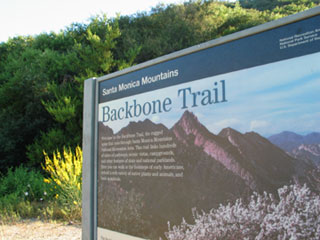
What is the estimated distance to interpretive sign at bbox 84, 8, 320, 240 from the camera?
6.68 ft

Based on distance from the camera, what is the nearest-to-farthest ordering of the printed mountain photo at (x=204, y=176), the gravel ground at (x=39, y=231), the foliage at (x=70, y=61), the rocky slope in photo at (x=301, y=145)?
the rocky slope in photo at (x=301, y=145) → the printed mountain photo at (x=204, y=176) → the gravel ground at (x=39, y=231) → the foliage at (x=70, y=61)

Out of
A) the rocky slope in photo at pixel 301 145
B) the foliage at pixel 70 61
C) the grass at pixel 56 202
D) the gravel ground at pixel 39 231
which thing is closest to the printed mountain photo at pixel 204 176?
the rocky slope in photo at pixel 301 145

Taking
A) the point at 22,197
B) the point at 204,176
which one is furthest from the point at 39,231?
the point at 204,176

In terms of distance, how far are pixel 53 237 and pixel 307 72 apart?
5.06 metres

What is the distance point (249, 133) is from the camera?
88.0 inches

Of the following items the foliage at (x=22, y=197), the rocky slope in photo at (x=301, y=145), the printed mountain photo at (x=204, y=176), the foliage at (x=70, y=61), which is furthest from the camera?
the foliage at (x=70, y=61)

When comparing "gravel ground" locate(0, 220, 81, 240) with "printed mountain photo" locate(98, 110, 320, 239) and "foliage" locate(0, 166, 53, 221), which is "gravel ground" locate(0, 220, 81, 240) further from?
"printed mountain photo" locate(98, 110, 320, 239)

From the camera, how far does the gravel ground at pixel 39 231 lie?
571 cm

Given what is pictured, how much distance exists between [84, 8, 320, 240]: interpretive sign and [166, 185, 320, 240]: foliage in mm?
44

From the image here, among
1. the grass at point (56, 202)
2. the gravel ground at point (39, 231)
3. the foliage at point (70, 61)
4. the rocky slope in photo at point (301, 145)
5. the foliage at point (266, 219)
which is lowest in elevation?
the gravel ground at point (39, 231)

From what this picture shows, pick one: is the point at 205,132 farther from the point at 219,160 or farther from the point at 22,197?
the point at 22,197

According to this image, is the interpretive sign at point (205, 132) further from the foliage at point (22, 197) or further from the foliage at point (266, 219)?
the foliage at point (22, 197)

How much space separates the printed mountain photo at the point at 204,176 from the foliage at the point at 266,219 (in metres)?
0.04

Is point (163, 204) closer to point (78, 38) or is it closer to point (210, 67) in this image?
point (210, 67)
